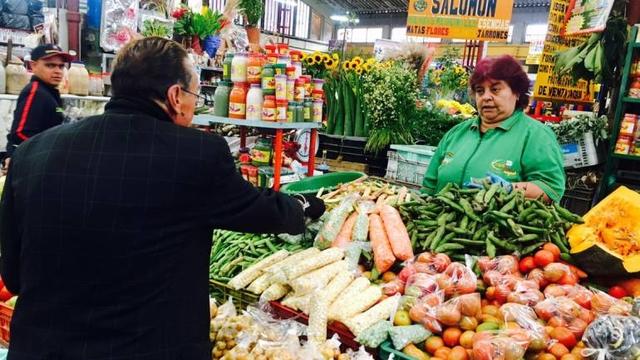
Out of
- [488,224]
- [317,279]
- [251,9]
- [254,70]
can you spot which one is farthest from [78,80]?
[488,224]

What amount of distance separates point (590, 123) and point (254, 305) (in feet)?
16.6

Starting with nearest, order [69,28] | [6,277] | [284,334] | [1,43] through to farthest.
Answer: [6,277] < [284,334] < [69,28] < [1,43]

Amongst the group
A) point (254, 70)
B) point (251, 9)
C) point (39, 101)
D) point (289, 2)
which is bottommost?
point (39, 101)

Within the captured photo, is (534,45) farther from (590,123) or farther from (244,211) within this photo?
(244,211)

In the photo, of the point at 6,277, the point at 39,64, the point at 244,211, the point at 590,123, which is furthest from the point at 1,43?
the point at 590,123

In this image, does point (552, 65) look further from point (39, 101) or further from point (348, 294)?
point (39, 101)

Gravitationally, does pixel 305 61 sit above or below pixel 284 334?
above

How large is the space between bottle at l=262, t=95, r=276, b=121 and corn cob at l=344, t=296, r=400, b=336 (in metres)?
1.81

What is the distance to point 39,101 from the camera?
4574 mm

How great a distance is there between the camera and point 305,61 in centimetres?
565

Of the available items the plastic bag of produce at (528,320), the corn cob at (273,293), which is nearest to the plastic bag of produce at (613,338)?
the plastic bag of produce at (528,320)

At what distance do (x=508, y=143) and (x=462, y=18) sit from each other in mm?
5857

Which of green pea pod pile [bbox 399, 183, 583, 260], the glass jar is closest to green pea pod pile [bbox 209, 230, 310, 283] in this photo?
green pea pod pile [bbox 399, 183, 583, 260]

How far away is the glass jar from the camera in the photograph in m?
4.25
